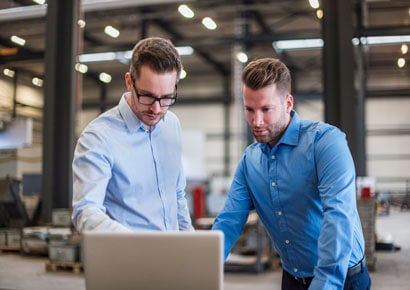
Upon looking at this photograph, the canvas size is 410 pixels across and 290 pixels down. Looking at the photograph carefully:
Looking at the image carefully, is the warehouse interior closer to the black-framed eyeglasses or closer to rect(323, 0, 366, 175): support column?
rect(323, 0, 366, 175): support column

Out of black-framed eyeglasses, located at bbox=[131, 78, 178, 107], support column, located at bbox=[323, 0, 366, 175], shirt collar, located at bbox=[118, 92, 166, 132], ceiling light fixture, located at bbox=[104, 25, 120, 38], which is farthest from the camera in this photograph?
ceiling light fixture, located at bbox=[104, 25, 120, 38]

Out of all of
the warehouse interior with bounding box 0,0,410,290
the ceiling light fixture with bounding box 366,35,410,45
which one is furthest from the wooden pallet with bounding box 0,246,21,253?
the ceiling light fixture with bounding box 366,35,410,45

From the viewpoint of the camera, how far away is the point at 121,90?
645 inches

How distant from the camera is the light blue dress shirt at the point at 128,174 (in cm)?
131

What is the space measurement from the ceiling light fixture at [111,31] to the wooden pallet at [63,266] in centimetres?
773

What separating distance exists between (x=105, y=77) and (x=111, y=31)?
14.5 feet

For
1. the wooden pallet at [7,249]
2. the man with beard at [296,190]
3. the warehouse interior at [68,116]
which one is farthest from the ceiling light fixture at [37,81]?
the man with beard at [296,190]

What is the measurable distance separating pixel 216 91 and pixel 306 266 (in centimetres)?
1478

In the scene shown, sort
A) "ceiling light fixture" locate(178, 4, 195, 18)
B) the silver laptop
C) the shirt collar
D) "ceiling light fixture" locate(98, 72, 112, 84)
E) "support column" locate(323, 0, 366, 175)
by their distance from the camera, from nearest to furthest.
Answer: the silver laptop, the shirt collar, "support column" locate(323, 0, 366, 175), "ceiling light fixture" locate(178, 4, 195, 18), "ceiling light fixture" locate(98, 72, 112, 84)

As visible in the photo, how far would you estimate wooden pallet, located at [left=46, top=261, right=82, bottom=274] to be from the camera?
4.93 metres

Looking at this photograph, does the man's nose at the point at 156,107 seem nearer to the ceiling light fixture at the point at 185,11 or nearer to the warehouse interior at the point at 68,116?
the warehouse interior at the point at 68,116

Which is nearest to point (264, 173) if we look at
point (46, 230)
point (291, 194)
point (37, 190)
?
point (291, 194)

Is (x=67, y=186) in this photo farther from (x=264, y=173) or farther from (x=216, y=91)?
(x=216, y=91)

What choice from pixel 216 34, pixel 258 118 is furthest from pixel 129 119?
pixel 216 34
